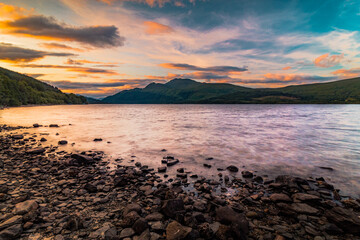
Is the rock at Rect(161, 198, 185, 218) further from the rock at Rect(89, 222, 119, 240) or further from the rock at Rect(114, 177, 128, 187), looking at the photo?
the rock at Rect(114, 177, 128, 187)

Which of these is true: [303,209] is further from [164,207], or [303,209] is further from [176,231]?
[164,207]

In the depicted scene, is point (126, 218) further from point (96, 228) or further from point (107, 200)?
point (107, 200)

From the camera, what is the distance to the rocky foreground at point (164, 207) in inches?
257

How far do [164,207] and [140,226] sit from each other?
1431 millimetres

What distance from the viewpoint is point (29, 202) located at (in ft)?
26.1

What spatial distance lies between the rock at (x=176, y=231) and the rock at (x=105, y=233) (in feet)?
6.04

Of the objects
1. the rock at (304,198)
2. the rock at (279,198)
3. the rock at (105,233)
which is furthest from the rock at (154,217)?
the rock at (304,198)

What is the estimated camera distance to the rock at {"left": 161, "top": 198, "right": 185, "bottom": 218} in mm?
7543

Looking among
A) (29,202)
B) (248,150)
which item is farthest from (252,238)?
(248,150)

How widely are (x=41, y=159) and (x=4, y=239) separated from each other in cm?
1203

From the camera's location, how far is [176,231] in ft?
20.8

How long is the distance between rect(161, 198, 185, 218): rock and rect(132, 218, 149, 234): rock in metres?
1.16

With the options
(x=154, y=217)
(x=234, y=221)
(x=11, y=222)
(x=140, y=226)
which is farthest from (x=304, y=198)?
(x=11, y=222)

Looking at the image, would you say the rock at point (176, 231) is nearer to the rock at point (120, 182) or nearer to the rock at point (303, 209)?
the rock at point (120, 182)
